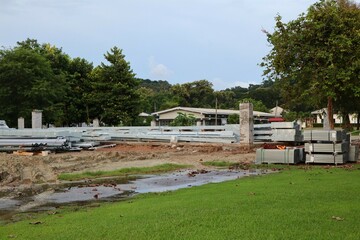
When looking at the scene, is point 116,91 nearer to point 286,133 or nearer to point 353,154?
point 286,133

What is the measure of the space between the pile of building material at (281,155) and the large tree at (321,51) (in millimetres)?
3487

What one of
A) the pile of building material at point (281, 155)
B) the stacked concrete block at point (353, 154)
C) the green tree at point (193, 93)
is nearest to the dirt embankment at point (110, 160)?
the pile of building material at point (281, 155)

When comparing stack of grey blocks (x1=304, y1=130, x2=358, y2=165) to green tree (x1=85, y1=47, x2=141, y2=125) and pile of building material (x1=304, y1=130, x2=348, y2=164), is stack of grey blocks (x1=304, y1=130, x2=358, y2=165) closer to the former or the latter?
pile of building material (x1=304, y1=130, x2=348, y2=164)

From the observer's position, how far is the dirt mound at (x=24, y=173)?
651 inches

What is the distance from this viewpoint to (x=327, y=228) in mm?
6188

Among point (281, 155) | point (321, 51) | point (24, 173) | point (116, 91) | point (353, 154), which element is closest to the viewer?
point (24, 173)

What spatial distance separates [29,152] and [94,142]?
6.30m

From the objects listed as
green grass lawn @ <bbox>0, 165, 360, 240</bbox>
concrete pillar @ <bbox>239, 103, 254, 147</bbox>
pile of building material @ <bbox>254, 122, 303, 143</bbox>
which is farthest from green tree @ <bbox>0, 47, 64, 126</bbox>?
green grass lawn @ <bbox>0, 165, 360, 240</bbox>

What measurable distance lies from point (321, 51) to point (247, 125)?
742 cm

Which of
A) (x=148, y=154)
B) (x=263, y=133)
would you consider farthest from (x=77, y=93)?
(x=263, y=133)

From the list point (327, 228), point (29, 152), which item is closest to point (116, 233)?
point (327, 228)

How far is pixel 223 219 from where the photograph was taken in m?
6.90

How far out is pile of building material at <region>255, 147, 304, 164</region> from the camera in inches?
767

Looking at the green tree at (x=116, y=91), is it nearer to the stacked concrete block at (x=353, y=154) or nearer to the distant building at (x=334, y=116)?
the distant building at (x=334, y=116)
